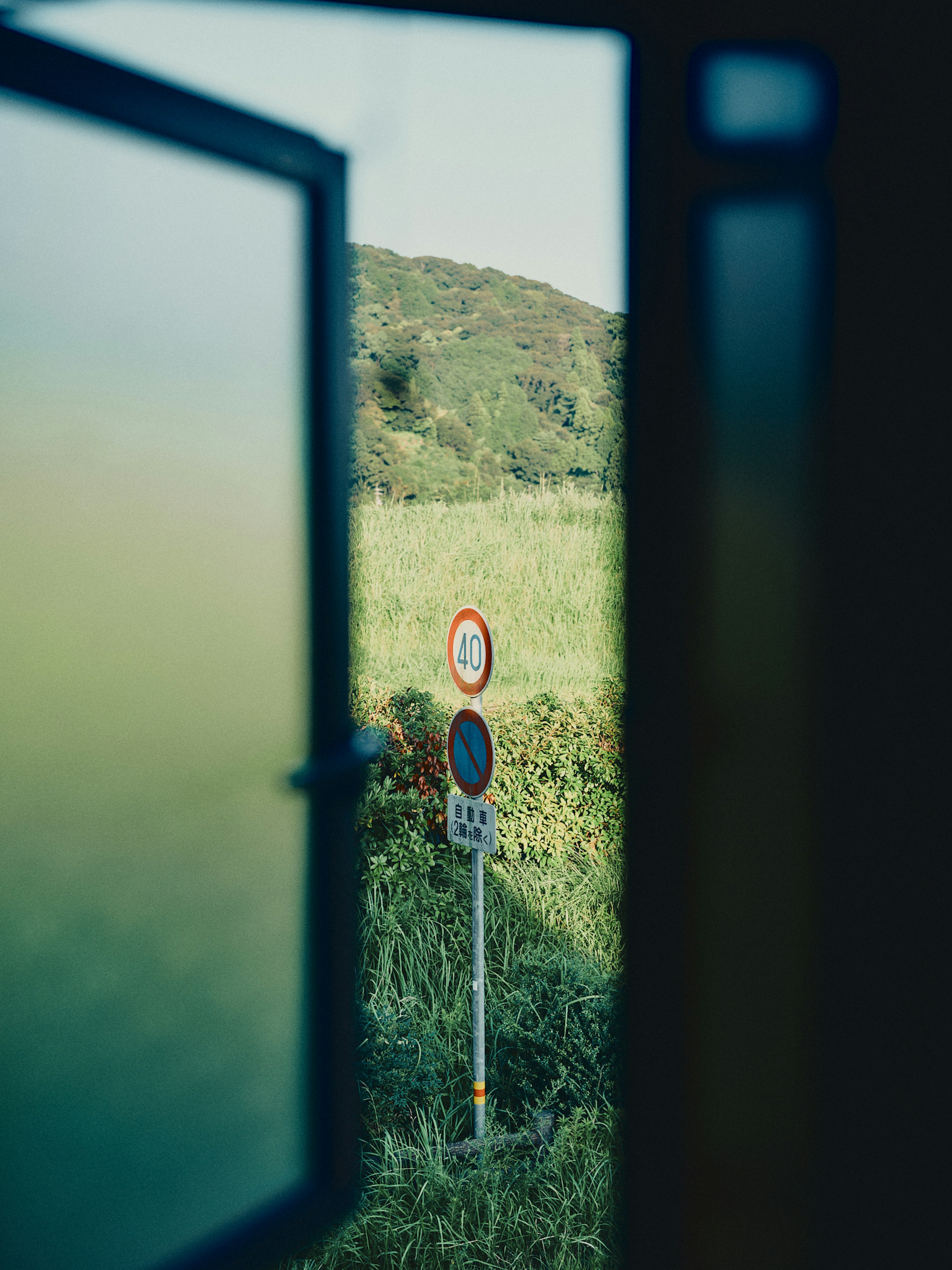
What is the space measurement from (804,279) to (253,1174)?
1.53 metres

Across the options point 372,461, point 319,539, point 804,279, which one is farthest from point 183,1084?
point 372,461

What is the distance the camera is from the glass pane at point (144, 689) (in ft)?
3.85

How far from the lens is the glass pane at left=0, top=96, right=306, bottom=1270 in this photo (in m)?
1.17

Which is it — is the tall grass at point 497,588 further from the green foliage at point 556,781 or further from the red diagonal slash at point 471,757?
the red diagonal slash at point 471,757

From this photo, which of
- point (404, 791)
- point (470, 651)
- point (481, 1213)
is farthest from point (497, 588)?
point (481, 1213)

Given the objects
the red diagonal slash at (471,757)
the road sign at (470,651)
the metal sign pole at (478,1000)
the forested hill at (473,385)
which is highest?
the forested hill at (473,385)

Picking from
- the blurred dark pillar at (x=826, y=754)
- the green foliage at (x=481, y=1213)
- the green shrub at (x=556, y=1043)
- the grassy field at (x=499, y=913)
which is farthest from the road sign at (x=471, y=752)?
the blurred dark pillar at (x=826, y=754)

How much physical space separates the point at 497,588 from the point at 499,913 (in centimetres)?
248

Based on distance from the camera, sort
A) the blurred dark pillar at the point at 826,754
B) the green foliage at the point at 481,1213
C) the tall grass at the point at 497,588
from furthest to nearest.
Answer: the tall grass at the point at 497,588 < the green foliage at the point at 481,1213 < the blurred dark pillar at the point at 826,754

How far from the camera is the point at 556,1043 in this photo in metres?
2.75

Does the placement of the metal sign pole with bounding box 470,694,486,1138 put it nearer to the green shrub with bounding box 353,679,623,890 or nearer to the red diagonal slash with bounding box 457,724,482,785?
the red diagonal slash with bounding box 457,724,482,785

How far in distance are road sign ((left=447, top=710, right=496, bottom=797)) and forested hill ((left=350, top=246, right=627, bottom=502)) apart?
145 inches

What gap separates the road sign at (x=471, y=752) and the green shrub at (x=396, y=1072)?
2.61 ft

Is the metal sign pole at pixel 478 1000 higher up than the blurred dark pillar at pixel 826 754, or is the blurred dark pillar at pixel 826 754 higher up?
the blurred dark pillar at pixel 826 754
